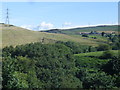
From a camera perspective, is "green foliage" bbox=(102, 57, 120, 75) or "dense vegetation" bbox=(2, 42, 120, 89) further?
"green foliage" bbox=(102, 57, 120, 75)

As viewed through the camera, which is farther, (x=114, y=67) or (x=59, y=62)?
(x=59, y=62)

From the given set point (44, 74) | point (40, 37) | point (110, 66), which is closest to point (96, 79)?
point (44, 74)

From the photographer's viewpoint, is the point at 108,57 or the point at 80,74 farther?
the point at 108,57

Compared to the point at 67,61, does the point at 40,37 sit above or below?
above

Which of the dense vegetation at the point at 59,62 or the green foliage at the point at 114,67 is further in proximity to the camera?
the green foliage at the point at 114,67

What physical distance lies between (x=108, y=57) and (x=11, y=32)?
102 feet

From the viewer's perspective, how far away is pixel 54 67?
124ft

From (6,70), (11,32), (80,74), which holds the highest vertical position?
(11,32)

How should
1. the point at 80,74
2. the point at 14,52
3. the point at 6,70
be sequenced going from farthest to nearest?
the point at 14,52 < the point at 80,74 < the point at 6,70

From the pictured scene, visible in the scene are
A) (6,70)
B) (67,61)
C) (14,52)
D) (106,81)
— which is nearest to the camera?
(6,70)

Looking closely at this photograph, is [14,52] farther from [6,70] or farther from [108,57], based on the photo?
[6,70]

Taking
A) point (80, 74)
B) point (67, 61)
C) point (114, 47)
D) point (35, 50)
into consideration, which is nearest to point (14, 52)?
point (35, 50)

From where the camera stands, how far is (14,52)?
4694 centimetres

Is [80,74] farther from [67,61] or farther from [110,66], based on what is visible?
[67,61]
